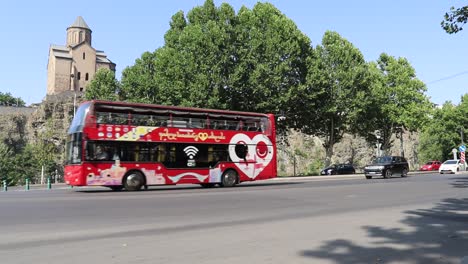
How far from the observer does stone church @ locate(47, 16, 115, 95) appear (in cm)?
10012

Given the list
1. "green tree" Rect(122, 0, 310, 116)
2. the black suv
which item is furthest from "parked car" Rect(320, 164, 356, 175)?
the black suv

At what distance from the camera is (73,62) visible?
100 meters

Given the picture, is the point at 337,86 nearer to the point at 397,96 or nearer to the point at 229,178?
the point at 397,96

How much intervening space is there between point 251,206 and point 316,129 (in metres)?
36.8

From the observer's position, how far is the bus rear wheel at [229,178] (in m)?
23.6

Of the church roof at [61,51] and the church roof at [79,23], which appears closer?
the church roof at [61,51]

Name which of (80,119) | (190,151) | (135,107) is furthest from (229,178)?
(80,119)

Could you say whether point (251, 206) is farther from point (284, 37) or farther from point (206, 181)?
point (284, 37)

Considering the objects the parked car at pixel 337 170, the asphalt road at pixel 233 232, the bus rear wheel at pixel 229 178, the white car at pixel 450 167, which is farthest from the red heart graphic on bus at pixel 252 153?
the parked car at pixel 337 170

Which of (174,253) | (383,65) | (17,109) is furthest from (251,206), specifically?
(17,109)

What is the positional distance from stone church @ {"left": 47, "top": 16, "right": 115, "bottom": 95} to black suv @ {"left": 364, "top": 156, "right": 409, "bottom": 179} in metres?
80.8

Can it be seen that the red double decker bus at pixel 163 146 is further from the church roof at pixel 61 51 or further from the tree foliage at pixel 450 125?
the church roof at pixel 61 51

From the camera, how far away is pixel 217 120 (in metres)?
23.2

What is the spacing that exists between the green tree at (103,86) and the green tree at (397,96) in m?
29.7
